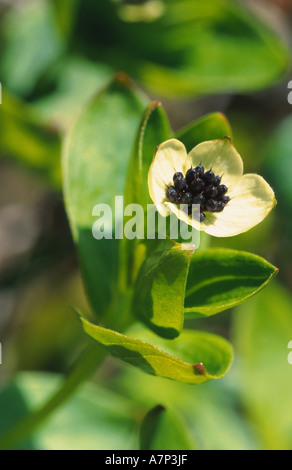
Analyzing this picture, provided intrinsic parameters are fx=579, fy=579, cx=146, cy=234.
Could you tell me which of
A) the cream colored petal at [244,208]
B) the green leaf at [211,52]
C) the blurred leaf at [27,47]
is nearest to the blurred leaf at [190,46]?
the green leaf at [211,52]

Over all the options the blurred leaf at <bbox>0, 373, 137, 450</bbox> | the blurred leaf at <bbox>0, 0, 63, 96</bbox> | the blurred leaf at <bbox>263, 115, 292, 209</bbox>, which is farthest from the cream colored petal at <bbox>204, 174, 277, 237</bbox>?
the blurred leaf at <bbox>263, 115, 292, 209</bbox>

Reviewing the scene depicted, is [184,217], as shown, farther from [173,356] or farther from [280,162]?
[280,162]

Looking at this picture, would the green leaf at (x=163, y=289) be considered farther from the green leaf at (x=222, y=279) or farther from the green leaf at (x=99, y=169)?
the green leaf at (x=99, y=169)

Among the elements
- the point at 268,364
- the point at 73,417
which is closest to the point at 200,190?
the point at 73,417

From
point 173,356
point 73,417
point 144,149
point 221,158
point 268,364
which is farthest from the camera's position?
point 268,364

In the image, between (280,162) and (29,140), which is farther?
(280,162)

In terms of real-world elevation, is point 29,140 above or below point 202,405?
above

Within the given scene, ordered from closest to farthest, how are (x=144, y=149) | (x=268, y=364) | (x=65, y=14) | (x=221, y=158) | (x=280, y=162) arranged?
1. (x=221, y=158)
2. (x=144, y=149)
3. (x=65, y=14)
4. (x=268, y=364)
5. (x=280, y=162)
